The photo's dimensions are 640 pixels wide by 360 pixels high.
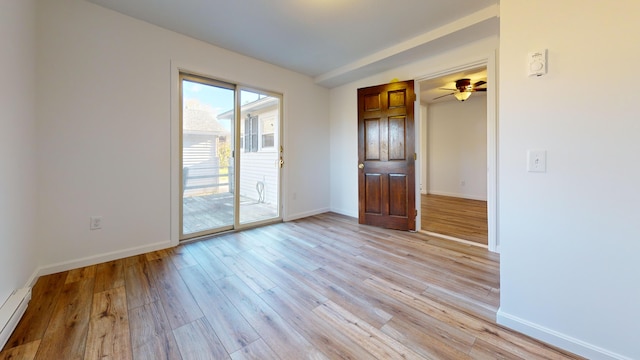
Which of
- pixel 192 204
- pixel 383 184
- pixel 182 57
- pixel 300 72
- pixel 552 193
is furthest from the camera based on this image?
pixel 300 72

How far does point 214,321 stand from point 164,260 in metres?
1.30

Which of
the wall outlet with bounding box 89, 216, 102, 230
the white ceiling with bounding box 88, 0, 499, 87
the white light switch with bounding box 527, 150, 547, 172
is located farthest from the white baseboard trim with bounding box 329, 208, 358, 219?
the wall outlet with bounding box 89, 216, 102, 230

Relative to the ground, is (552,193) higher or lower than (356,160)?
lower

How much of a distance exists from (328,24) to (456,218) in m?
3.59

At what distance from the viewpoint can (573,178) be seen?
1.25 m

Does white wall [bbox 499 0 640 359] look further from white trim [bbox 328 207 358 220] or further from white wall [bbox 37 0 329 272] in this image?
white wall [bbox 37 0 329 272]

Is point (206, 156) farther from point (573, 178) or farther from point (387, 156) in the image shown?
point (573, 178)

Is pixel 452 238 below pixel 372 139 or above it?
below

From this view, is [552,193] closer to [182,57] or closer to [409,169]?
[409,169]

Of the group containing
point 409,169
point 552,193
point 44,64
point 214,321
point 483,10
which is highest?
point 483,10

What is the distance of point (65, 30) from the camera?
2.16 m

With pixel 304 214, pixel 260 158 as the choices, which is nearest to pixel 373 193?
pixel 304 214

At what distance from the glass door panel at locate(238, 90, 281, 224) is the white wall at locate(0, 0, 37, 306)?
2082 mm

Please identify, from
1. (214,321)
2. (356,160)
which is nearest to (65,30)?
(214,321)
